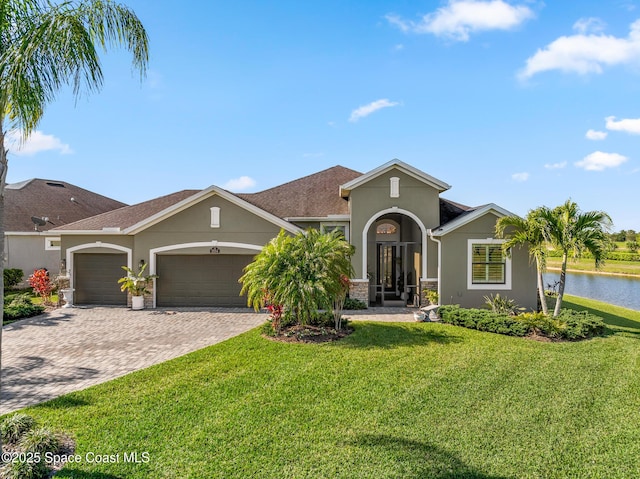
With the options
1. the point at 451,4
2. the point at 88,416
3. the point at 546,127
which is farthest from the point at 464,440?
the point at 546,127

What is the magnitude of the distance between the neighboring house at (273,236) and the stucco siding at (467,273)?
0.04 meters

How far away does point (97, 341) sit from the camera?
396 inches

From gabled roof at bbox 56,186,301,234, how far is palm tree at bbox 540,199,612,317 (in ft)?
30.1

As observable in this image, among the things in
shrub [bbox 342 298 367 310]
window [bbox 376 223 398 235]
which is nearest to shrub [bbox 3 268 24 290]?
shrub [bbox 342 298 367 310]

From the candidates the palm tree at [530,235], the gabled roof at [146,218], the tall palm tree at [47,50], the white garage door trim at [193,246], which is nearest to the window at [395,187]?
the palm tree at [530,235]

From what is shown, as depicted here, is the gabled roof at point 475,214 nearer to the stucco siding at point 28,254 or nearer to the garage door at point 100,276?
the garage door at point 100,276

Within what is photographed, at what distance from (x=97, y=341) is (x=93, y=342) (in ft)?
0.35

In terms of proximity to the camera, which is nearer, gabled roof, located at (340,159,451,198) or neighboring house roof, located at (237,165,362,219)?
gabled roof, located at (340,159,451,198)

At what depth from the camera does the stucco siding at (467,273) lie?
1372cm

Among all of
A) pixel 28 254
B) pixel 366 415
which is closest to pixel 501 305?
pixel 366 415

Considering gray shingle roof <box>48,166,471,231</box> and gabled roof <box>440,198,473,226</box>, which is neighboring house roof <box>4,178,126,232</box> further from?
gabled roof <box>440,198,473,226</box>

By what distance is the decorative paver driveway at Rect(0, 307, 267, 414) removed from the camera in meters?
7.17

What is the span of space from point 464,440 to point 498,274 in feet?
33.5

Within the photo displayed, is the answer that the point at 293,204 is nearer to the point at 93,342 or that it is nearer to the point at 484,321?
the point at 484,321
